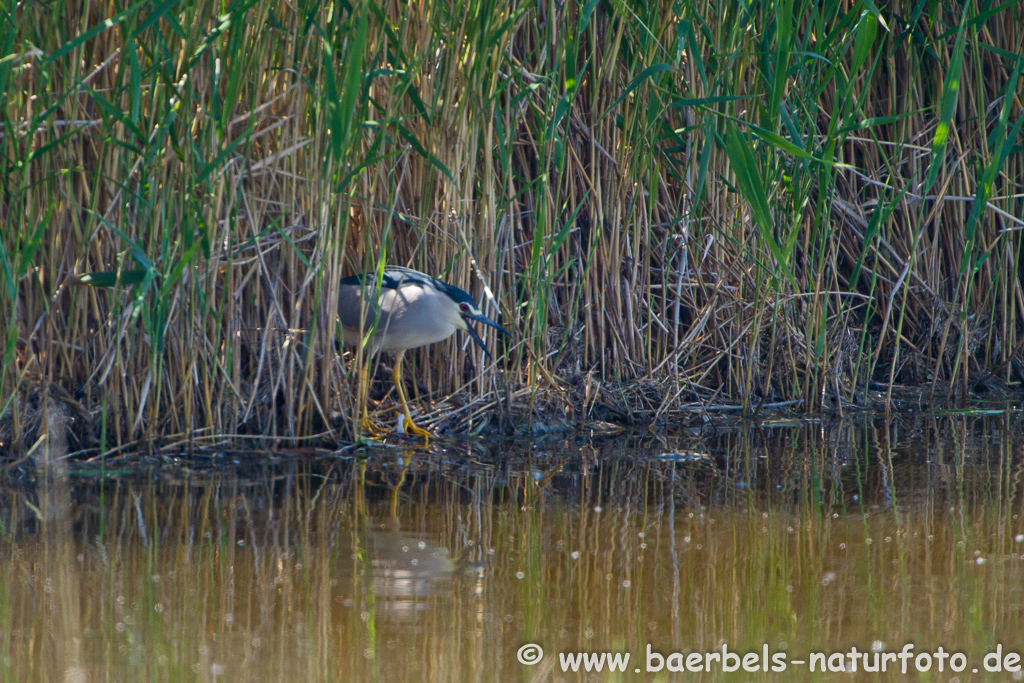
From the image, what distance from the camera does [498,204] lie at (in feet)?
12.5

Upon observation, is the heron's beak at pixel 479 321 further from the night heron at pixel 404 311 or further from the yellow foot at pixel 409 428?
the yellow foot at pixel 409 428

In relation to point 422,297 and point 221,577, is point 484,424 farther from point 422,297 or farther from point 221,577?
point 221,577

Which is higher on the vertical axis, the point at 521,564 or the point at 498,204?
the point at 498,204

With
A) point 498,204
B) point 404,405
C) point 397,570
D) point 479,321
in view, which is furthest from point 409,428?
point 397,570

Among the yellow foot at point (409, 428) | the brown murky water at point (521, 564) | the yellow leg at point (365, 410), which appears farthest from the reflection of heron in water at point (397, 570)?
the yellow foot at point (409, 428)

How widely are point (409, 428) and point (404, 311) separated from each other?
0.48 metres

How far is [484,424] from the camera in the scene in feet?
12.8

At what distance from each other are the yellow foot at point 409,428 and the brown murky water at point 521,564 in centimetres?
13

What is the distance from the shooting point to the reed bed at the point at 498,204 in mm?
3131

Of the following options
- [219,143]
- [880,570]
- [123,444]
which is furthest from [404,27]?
[880,570]

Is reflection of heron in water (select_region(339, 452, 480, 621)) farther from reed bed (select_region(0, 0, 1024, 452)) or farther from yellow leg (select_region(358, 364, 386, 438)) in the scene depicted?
reed bed (select_region(0, 0, 1024, 452))

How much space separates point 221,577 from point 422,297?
133 cm

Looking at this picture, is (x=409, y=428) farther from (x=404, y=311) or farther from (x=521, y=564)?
(x=521, y=564)

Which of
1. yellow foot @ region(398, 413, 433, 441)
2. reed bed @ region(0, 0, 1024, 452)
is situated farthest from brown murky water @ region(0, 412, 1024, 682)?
reed bed @ region(0, 0, 1024, 452)
